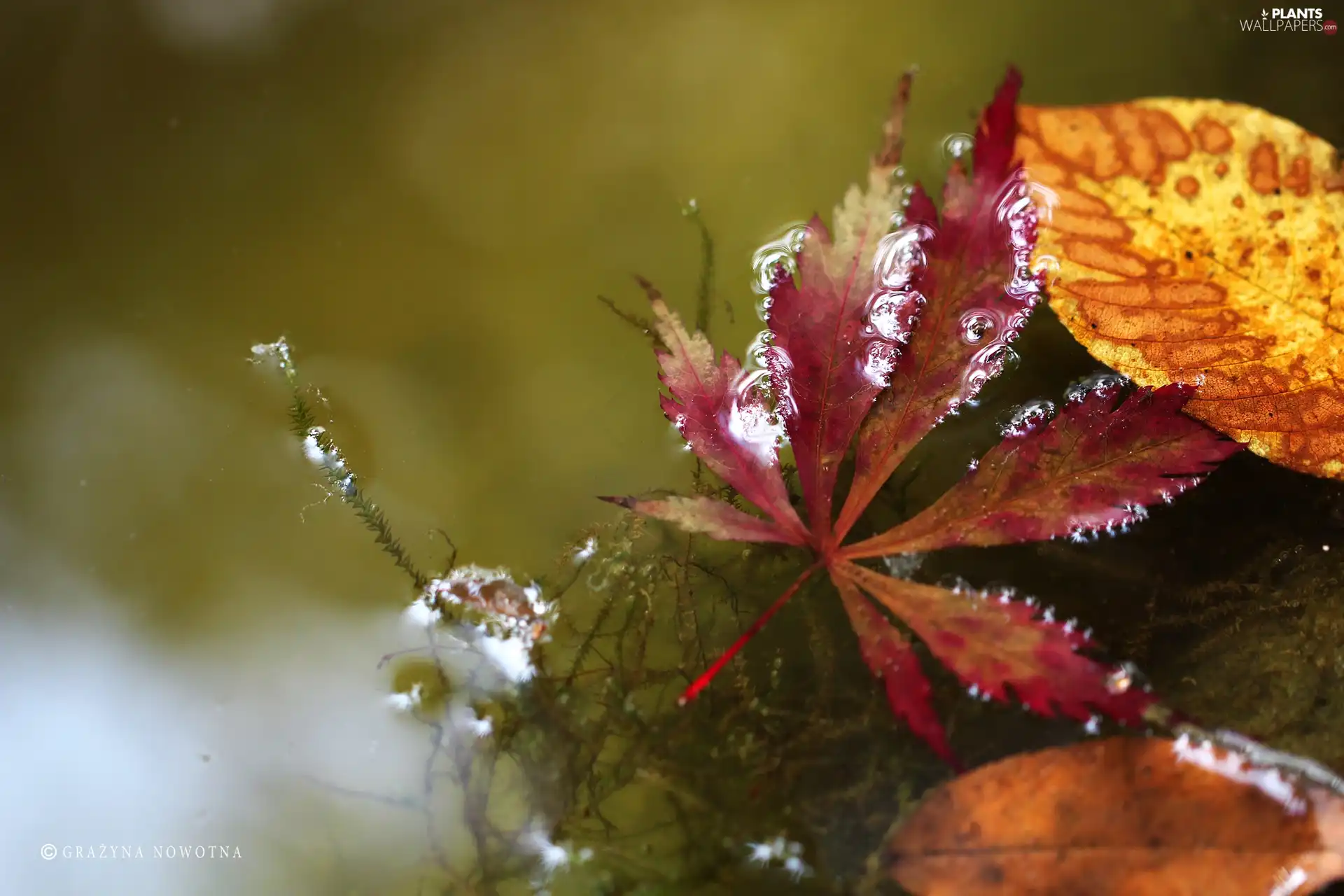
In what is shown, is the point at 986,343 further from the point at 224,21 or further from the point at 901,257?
the point at 224,21

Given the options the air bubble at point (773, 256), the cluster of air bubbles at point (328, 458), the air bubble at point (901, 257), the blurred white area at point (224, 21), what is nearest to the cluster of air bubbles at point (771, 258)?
the air bubble at point (773, 256)

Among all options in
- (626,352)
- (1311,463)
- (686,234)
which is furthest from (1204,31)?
(626,352)

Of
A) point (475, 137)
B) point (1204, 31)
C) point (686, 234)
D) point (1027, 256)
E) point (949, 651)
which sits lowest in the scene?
point (949, 651)

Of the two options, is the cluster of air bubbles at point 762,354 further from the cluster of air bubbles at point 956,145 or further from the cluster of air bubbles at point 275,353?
the cluster of air bubbles at point 275,353

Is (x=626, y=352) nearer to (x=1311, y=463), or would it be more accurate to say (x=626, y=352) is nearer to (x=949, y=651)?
(x=949, y=651)

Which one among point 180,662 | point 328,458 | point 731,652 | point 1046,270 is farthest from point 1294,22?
point 180,662

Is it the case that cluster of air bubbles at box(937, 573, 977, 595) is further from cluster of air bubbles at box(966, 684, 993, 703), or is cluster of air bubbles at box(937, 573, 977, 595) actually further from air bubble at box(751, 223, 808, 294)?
air bubble at box(751, 223, 808, 294)
